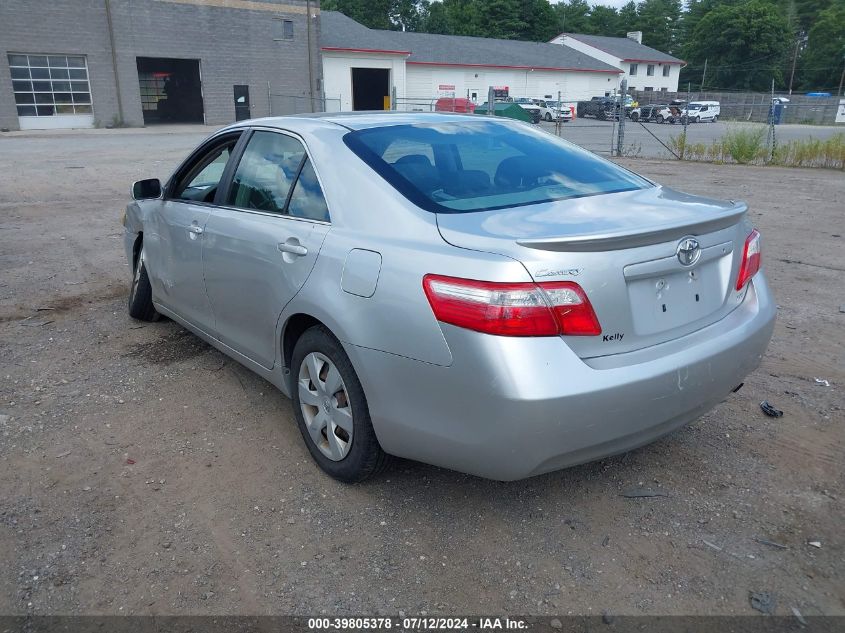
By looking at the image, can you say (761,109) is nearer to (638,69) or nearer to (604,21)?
(638,69)

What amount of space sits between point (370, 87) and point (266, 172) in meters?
48.1

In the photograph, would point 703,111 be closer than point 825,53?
Yes

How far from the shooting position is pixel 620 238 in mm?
2543

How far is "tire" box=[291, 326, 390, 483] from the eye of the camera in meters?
2.99

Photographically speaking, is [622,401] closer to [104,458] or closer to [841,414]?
[841,414]

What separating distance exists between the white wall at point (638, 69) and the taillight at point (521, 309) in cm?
6909

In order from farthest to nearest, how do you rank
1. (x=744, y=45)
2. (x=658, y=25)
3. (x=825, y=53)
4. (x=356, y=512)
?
(x=658, y=25)
(x=744, y=45)
(x=825, y=53)
(x=356, y=512)

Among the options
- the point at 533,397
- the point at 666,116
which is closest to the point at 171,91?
the point at 666,116

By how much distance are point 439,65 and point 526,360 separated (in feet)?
169

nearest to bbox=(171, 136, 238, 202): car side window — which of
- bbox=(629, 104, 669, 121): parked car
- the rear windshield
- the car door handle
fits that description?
the car door handle

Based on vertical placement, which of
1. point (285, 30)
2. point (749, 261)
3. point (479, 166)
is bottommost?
point (749, 261)

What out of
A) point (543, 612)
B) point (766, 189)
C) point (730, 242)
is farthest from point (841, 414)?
point (766, 189)

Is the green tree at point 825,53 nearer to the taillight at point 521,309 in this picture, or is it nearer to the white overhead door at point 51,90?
the white overhead door at point 51,90

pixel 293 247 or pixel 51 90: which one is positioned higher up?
pixel 51 90
